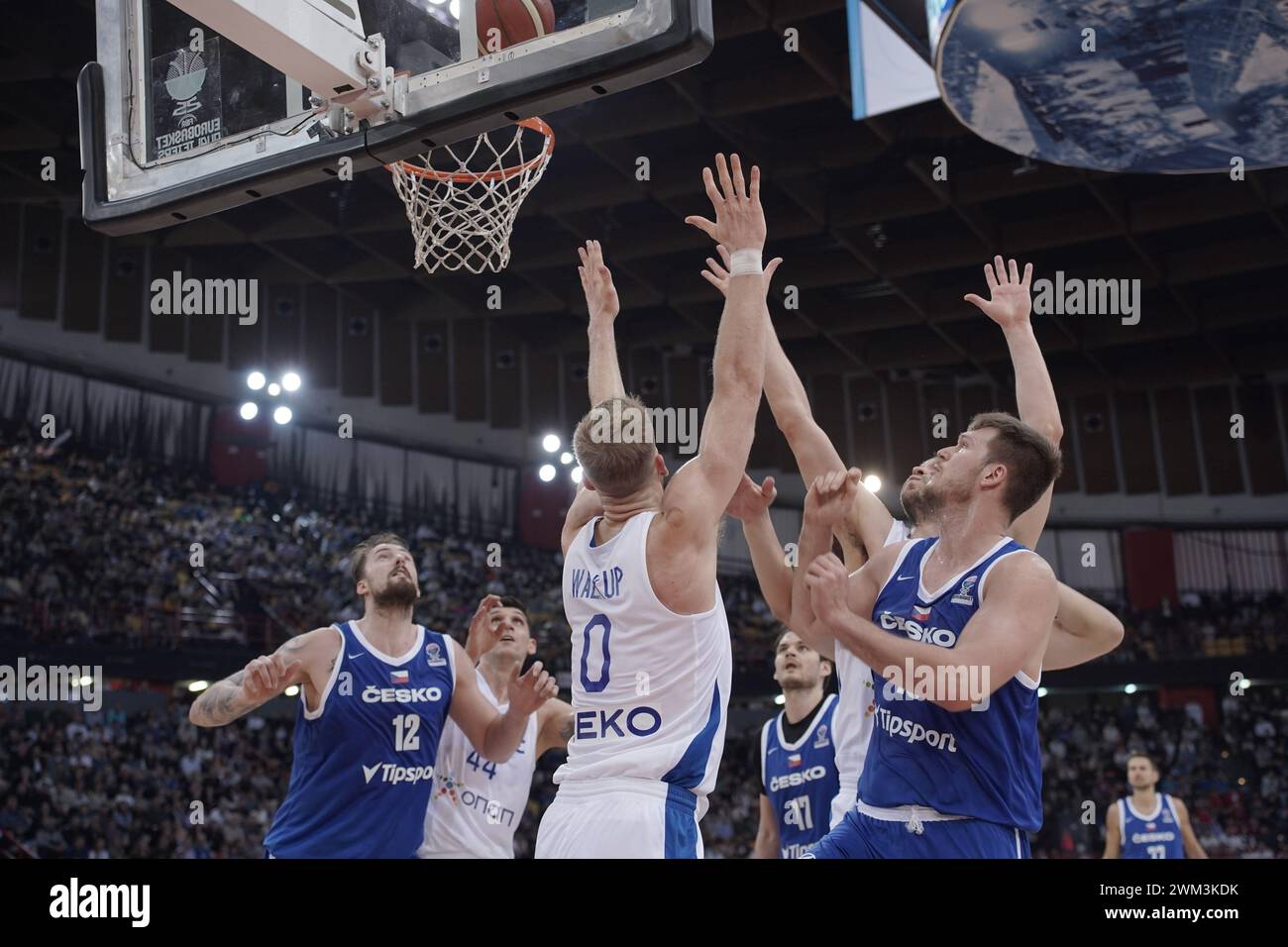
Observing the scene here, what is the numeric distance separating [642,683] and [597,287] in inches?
64.8

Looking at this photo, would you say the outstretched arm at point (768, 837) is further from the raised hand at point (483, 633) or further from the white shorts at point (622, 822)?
the white shorts at point (622, 822)

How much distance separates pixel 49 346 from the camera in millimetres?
19141

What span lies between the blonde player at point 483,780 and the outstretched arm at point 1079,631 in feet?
7.24

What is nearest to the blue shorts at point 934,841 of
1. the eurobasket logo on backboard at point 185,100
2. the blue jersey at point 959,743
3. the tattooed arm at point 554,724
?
the blue jersey at point 959,743

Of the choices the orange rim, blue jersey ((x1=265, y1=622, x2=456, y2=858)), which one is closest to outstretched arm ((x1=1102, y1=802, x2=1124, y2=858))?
blue jersey ((x1=265, y1=622, x2=456, y2=858))

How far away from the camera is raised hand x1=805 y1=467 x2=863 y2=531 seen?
355cm

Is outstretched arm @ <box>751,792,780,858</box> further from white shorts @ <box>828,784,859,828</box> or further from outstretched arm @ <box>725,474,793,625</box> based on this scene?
outstretched arm @ <box>725,474,793,625</box>

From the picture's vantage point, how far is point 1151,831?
31.3 ft

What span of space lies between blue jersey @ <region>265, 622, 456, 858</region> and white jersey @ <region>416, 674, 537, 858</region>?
19 centimetres

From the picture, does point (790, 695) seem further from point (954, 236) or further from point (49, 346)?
point (49, 346)

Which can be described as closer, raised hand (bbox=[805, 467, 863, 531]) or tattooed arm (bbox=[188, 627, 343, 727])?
raised hand (bbox=[805, 467, 863, 531])

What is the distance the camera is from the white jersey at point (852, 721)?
4.73 m

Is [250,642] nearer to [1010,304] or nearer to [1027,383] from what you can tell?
[1010,304]
